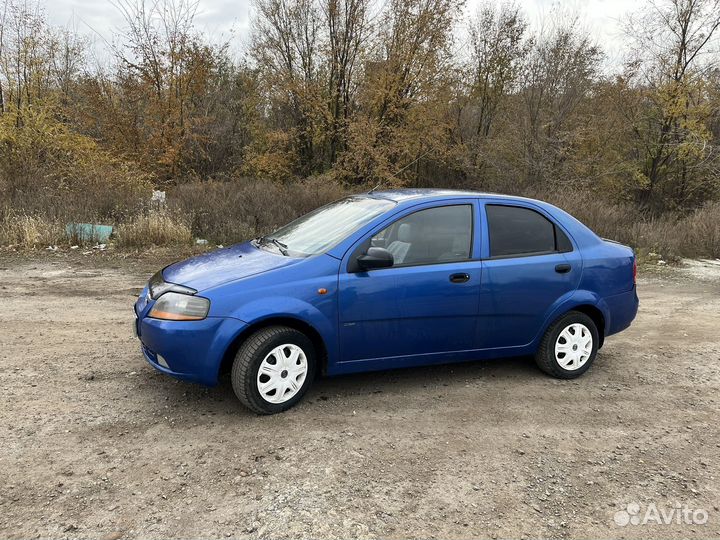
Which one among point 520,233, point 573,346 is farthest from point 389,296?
point 573,346

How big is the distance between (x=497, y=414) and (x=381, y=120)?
19.6 m

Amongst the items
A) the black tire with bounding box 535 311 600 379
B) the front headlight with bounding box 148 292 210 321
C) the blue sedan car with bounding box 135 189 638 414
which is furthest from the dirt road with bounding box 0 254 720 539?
the front headlight with bounding box 148 292 210 321

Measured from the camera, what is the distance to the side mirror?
3.81m

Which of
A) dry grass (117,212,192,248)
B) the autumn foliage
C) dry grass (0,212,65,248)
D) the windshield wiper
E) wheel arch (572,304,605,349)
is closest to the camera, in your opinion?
the windshield wiper

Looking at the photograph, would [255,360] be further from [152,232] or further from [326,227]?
[152,232]

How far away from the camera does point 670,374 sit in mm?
4938

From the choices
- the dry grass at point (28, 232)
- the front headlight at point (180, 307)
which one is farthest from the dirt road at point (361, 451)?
the dry grass at point (28, 232)

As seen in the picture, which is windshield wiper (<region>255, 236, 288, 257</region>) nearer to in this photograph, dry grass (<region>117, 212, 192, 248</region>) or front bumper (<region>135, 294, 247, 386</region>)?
front bumper (<region>135, 294, 247, 386</region>)

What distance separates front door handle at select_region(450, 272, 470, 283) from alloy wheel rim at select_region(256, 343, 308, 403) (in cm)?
131

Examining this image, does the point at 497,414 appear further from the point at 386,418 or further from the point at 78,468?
the point at 78,468

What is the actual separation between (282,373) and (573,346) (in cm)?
264

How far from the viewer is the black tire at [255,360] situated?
3629 mm

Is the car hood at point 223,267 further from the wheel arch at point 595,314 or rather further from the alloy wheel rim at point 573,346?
the wheel arch at point 595,314

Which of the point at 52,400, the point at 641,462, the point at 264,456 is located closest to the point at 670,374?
the point at 641,462
